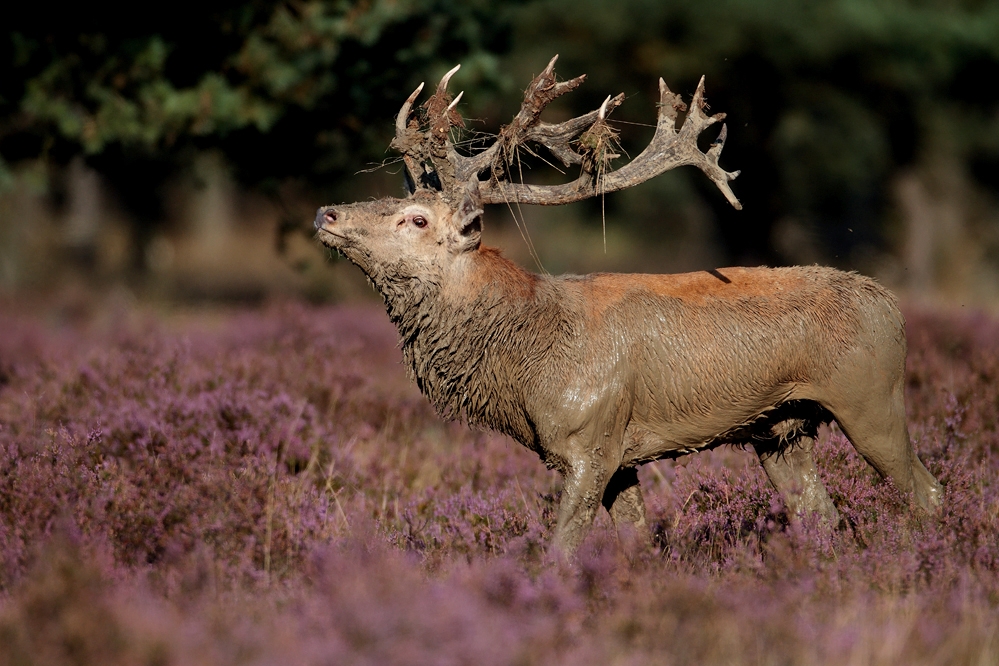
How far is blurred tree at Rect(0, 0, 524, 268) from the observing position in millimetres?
11664

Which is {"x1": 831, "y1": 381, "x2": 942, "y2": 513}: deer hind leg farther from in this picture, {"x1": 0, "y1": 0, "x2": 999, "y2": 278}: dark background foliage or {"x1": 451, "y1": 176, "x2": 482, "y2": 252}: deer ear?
{"x1": 0, "y1": 0, "x2": 999, "y2": 278}: dark background foliage

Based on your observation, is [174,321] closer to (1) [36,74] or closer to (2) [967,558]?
(1) [36,74]

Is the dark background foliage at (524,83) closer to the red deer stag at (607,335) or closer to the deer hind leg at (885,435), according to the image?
the red deer stag at (607,335)

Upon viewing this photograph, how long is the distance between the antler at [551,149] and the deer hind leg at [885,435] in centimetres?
142

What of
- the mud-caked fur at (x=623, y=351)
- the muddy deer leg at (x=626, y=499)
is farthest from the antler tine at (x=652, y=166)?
the muddy deer leg at (x=626, y=499)

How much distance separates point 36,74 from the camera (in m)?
11.7

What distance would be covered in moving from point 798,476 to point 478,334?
2.04m

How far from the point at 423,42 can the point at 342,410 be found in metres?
5.57

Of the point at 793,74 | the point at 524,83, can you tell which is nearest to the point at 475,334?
the point at 524,83

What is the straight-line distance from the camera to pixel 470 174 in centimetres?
619

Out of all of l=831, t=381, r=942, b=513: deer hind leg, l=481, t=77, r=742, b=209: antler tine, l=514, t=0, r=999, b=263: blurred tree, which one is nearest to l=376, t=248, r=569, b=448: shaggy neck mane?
l=481, t=77, r=742, b=209: antler tine

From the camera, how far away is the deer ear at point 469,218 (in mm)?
5957

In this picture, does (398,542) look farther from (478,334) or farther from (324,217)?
(324,217)

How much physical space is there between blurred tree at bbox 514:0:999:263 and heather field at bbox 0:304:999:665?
1070cm
